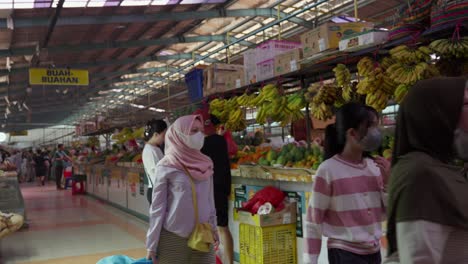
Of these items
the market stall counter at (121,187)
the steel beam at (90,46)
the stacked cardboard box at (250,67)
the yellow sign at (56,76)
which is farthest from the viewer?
the steel beam at (90,46)

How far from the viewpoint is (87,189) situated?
14.7 meters

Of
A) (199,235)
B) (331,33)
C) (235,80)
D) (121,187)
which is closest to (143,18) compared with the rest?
(121,187)

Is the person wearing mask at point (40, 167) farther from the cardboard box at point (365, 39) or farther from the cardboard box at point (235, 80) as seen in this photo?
the cardboard box at point (365, 39)

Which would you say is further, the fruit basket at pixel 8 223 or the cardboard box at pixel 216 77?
the cardboard box at pixel 216 77

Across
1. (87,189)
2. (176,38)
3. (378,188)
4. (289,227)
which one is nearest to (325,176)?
(378,188)

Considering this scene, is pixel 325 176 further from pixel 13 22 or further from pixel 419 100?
pixel 13 22

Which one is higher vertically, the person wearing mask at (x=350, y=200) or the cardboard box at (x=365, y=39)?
the cardboard box at (x=365, y=39)

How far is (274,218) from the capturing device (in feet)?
13.5

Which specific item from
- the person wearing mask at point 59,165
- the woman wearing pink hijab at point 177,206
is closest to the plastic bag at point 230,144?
the woman wearing pink hijab at point 177,206

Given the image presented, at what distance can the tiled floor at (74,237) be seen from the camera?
6.10 meters

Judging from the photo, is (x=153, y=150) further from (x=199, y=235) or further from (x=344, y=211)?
(x=344, y=211)

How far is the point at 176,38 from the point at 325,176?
12.6 m

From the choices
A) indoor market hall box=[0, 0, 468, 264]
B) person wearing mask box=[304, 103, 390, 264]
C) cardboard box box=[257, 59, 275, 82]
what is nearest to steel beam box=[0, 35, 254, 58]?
indoor market hall box=[0, 0, 468, 264]

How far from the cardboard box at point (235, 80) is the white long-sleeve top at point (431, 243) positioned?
420 cm
